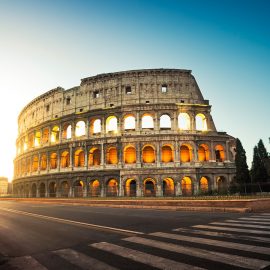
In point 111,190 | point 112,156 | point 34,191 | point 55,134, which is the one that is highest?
point 55,134

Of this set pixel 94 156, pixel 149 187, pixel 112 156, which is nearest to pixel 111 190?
pixel 112 156

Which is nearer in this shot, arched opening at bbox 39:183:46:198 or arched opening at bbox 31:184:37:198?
arched opening at bbox 39:183:46:198

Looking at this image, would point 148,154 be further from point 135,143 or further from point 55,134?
point 55,134

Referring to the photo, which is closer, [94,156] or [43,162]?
[94,156]

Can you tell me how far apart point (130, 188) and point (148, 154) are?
15.9 feet

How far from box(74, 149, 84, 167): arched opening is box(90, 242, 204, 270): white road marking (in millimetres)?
28531

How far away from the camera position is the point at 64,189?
112 ft

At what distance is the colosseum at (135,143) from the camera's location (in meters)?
29.0

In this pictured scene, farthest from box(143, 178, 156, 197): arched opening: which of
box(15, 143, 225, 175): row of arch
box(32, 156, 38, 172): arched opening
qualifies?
box(32, 156, 38, 172): arched opening

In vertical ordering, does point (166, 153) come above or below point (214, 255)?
above

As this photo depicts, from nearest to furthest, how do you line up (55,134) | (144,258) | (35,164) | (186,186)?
1. (144,258)
2. (186,186)
3. (55,134)
4. (35,164)

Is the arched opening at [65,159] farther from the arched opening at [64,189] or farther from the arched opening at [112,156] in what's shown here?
the arched opening at [112,156]

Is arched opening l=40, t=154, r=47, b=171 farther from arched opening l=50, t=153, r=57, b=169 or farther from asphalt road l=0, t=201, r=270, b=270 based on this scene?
asphalt road l=0, t=201, r=270, b=270

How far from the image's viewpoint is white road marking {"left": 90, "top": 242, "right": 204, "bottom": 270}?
344 centimetres
